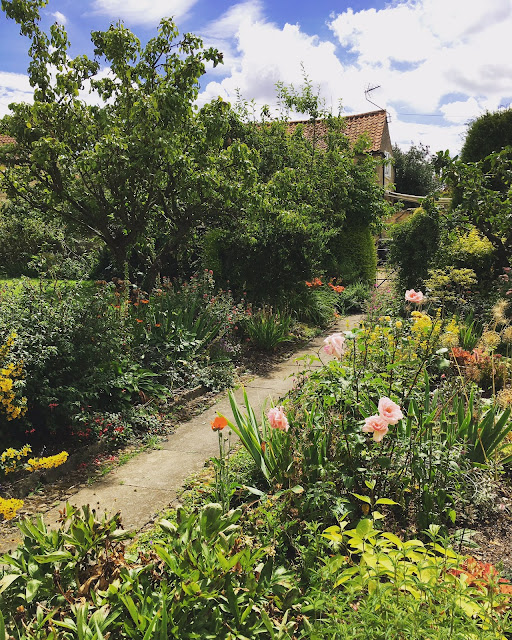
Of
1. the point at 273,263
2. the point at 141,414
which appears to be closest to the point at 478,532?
the point at 141,414

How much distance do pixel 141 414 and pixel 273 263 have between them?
5.39 metres

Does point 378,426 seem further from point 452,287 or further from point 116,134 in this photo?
point 452,287

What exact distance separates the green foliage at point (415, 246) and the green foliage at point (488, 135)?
348 cm

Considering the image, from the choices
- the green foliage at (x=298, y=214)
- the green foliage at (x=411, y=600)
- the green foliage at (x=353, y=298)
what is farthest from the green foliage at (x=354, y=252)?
the green foliage at (x=411, y=600)

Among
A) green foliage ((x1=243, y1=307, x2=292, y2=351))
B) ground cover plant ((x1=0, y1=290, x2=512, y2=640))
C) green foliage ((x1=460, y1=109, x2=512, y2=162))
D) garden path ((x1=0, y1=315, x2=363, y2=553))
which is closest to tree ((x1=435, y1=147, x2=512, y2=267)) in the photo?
green foliage ((x1=460, y1=109, x2=512, y2=162))

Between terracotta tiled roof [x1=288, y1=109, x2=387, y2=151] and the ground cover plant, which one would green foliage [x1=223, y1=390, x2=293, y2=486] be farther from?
terracotta tiled roof [x1=288, y1=109, x2=387, y2=151]

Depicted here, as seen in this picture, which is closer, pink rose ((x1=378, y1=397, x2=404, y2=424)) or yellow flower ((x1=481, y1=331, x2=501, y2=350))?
pink rose ((x1=378, y1=397, x2=404, y2=424))

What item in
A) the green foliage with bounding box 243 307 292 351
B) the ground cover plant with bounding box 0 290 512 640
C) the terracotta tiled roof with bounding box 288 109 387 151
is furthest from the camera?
the terracotta tiled roof with bounding box 288 109 387 151

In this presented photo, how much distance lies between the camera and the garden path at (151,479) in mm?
3730

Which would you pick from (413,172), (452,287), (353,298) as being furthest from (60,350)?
(413,172)

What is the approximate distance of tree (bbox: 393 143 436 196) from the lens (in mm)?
32031

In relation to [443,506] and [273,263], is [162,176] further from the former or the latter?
[443,506]

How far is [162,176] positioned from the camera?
23.1 ft

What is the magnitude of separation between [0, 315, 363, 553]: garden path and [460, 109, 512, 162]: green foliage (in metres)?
10.1
